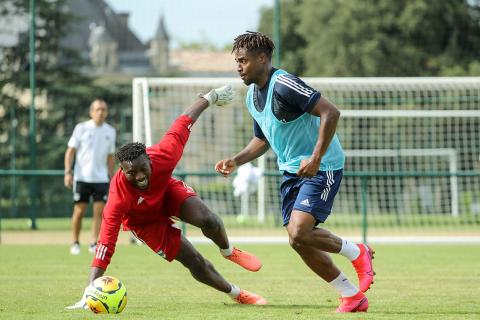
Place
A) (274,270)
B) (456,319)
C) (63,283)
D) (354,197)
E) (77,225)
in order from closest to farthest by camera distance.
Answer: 1. (456,319)
2. (63,283)
3. (274,270)
4. (77,225)
5. (354,197)

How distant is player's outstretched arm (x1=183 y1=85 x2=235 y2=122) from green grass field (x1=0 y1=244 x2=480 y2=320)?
177 centimetres

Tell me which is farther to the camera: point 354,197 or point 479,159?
point 354,197

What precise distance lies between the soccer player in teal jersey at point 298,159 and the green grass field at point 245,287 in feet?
1.36

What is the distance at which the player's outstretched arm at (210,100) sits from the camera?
29.0 ft

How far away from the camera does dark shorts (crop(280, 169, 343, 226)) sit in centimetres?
797

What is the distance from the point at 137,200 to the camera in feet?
26.8

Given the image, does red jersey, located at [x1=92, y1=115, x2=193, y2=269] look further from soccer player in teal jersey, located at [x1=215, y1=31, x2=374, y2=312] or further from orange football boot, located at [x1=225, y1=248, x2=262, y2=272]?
soccer player in teal jersey, located at [x1=215, y1=31, x2=374, y2=312]

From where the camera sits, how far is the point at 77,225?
15.0m

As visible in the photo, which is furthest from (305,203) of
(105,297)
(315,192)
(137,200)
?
(105,297)

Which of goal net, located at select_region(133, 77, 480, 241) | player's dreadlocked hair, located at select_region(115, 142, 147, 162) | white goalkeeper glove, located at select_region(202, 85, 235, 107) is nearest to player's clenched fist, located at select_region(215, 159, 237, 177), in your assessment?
white goalkeeper glove, located at select_region(202, 85, 235, 107)

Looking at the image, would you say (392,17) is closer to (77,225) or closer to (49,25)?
(49,25)

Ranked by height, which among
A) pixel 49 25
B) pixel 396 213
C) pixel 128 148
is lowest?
pixel 396 213

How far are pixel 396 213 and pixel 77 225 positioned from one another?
12.8 m

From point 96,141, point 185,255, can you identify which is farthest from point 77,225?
point 185,255
